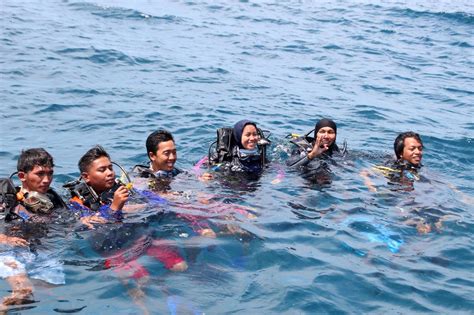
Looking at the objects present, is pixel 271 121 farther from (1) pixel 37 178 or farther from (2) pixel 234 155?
(1) pixel 37 178

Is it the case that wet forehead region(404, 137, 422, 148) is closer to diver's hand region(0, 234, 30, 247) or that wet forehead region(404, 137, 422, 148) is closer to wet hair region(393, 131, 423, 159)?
wet hair region(393, 131, 423, 159)

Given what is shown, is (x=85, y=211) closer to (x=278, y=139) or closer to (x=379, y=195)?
(x=379, y=195)

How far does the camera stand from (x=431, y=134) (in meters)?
12.7

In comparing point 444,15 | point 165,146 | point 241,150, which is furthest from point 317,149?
point 444,15

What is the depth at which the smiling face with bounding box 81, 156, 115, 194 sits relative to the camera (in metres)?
7.38

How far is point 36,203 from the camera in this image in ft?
22.4

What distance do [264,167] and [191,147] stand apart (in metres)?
2.30

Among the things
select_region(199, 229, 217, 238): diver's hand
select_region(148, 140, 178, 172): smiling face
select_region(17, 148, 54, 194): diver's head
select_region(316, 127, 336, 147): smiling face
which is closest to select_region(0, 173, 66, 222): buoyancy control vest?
select_region(17, 148, 54, 194): diver's head

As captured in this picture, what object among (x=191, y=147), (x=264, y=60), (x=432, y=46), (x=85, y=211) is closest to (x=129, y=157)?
(x=191, y=147)

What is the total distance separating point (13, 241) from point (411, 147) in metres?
5.99

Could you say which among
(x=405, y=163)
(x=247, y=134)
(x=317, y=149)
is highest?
(x=247, y=134)

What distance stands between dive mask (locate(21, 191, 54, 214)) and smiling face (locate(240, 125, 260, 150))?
134 inches

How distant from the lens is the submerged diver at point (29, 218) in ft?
19.6

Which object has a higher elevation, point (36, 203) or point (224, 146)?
point (224, 146)
